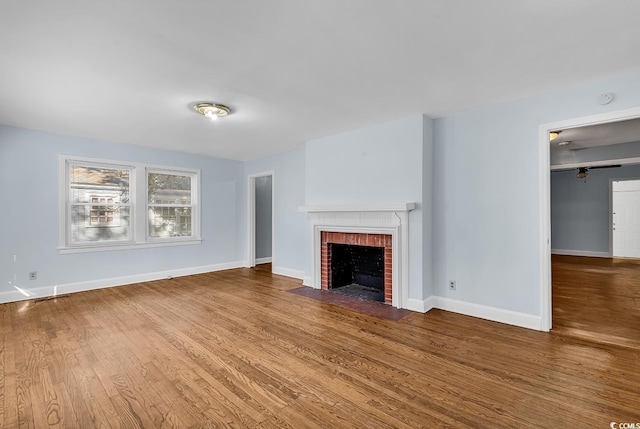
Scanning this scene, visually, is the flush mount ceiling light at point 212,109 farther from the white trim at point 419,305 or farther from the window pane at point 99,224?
the white trim at point 419,305

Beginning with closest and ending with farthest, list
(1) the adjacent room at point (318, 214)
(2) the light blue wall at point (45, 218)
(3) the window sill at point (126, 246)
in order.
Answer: (1) the adjacent room at point (318, 214) → (2) the light blue wall at point (45, 218) → (3) the window sill at point (126, 246)

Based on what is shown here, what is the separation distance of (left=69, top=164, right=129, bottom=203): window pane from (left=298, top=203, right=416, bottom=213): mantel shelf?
3.21 m

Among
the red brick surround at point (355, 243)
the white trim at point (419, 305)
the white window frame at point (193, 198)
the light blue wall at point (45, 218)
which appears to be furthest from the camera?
the white window frame at point (193, 198)

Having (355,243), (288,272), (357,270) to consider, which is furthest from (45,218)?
(357,270)

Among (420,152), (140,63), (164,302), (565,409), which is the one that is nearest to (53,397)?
(164,302)

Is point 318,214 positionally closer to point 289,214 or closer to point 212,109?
point 289,214

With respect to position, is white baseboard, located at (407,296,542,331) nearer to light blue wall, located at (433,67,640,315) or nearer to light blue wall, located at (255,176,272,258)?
light blue wall, located at (433,67,640,315)

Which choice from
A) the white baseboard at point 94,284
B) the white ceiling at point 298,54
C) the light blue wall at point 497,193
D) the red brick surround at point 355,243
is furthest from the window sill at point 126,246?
the light blue wall at point 497,193

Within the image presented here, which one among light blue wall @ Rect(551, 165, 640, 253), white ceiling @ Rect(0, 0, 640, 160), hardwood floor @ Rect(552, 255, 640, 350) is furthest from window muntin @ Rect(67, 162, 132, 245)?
light blue wall @ Rect(551, 165, 640, 253)

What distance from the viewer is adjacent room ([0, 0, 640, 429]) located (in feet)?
6.36

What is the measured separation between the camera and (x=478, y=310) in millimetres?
3523

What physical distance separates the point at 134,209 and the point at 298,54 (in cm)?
449

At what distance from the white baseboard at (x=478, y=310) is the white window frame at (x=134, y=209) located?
14.8 ft

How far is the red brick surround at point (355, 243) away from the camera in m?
4.07
